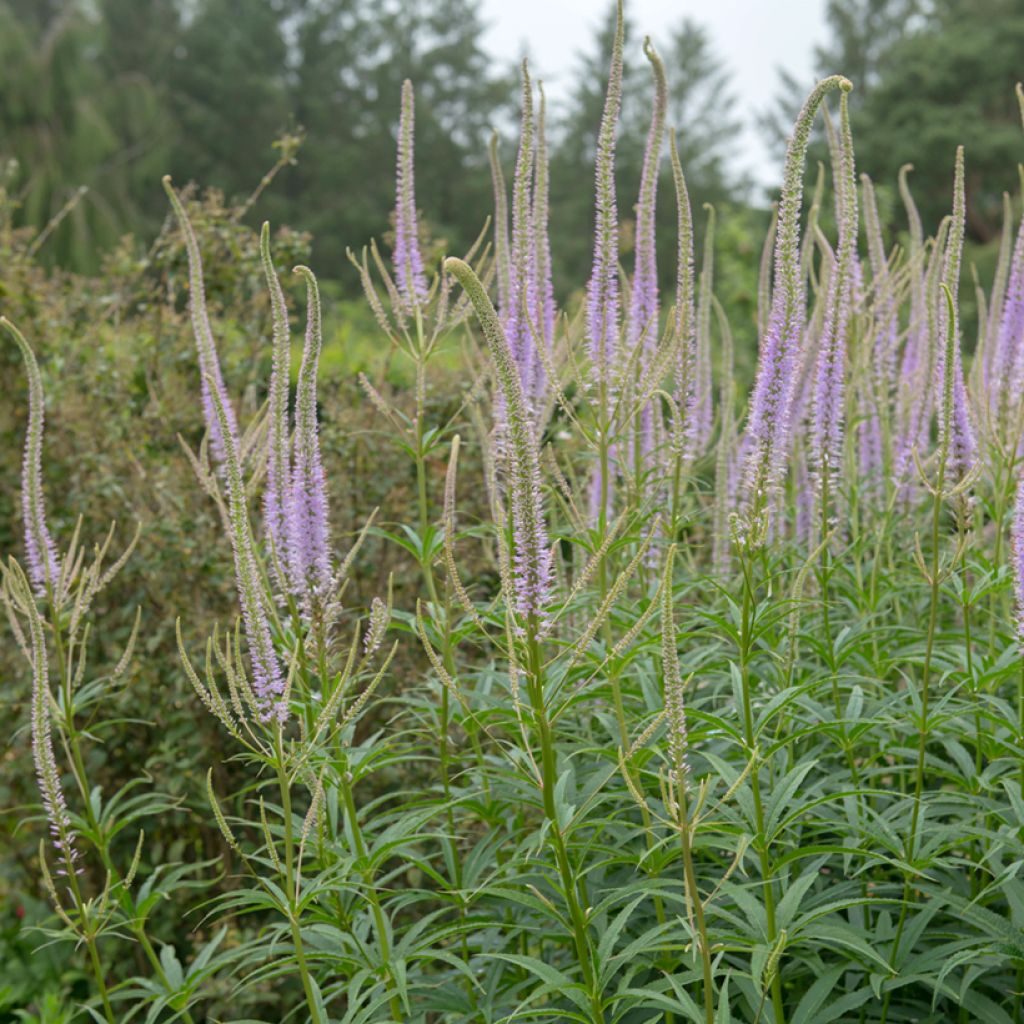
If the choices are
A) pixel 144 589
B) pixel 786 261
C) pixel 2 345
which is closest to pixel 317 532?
pixel 786 261

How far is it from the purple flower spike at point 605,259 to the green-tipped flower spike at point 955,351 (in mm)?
968

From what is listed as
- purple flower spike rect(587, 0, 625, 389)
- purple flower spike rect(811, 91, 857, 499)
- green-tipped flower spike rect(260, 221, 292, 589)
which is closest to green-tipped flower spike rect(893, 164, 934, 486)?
purple flower spike rect(811, 91, 857, 499)

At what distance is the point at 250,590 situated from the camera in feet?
9.04

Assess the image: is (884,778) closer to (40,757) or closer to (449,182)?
(40,757)

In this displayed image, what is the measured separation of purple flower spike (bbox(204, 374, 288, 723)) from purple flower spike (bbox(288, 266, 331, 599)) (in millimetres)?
259

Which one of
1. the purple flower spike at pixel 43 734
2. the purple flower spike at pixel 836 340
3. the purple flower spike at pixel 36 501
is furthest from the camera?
the purple flower spike at pixel 36 501

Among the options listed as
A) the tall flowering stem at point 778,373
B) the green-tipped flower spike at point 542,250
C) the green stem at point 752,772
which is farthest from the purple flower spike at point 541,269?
the green stem at point 752,772

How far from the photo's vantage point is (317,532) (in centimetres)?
325

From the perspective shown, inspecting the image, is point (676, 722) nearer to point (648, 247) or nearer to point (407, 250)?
point (648, 247)

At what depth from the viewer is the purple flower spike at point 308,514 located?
3.19 meters

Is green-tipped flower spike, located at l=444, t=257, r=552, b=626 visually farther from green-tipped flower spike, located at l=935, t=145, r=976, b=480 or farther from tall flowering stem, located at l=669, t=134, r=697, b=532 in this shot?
green-tipped flower spike, located at l=935, t=145, r=976, b=480

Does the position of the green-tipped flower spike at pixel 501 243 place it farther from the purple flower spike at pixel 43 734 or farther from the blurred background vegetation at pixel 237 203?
the purple flower spike at pixel 43 734

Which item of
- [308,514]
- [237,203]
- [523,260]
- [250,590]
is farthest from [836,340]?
[237,203]

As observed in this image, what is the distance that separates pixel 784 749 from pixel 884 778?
1.06m
